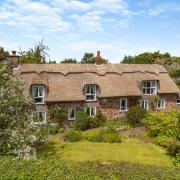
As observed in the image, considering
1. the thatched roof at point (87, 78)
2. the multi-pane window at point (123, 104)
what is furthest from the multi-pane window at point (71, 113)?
the multi-pane window at point (123, 104)

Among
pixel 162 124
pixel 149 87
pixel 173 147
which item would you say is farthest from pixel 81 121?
pixel 173 147

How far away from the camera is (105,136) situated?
105ft

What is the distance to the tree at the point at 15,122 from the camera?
2138 centimetres

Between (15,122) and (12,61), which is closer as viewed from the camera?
(15,122)

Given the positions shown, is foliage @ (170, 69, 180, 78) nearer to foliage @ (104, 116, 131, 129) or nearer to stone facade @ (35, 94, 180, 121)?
stone facade @ (35, 94, 180, 121)

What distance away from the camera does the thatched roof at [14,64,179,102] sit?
37.9 metres

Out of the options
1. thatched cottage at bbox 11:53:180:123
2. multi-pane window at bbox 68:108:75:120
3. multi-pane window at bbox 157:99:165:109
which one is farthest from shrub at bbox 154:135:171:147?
multi-pane window at bbox 157:99:165:109

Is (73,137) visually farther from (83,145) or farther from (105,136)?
(105,136)

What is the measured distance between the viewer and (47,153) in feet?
88.0

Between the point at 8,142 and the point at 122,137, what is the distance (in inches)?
583

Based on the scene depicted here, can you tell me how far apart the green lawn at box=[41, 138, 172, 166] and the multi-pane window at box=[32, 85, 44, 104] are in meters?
7.47

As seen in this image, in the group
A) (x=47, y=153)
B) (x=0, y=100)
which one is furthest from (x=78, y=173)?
(x=47, y=153)

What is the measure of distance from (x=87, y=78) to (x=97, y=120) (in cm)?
534

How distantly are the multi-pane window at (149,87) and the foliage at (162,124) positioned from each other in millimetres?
8921
